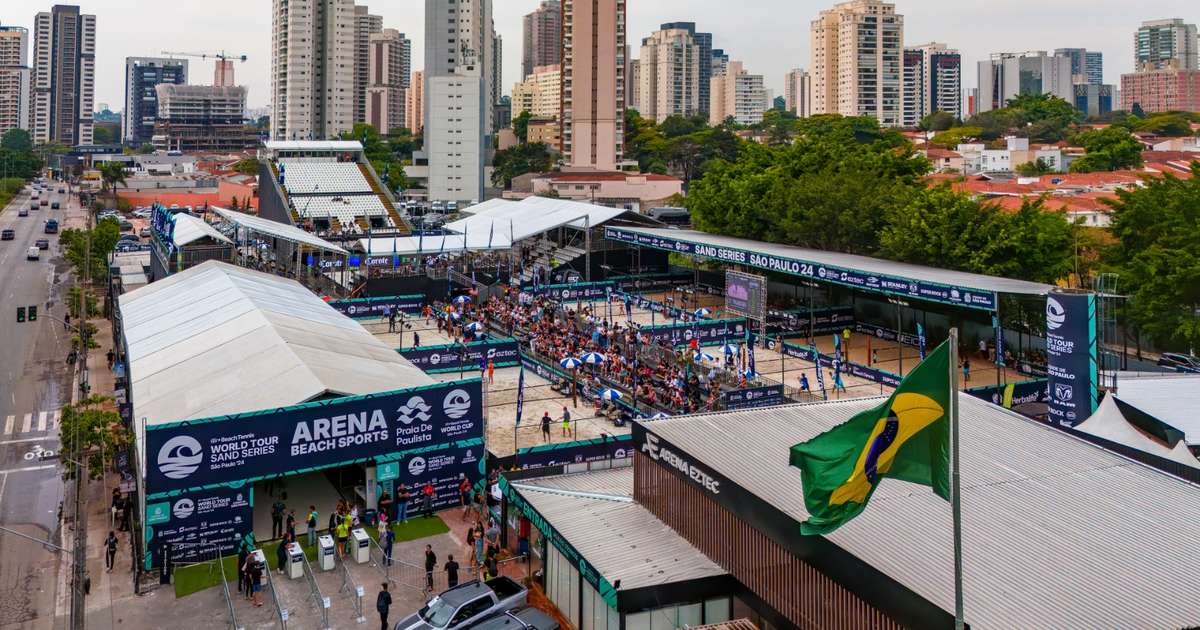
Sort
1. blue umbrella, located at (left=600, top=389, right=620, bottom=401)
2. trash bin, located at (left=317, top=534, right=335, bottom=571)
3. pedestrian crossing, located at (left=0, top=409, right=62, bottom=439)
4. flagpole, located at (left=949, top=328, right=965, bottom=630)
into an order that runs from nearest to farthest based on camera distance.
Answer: flagpole, located at (left=949, top=328, right=965, bottom=630)
trash bin, located at (left=317, top=534, right=335, bottom=571)
pedestrian crossing, located at (left=0, top=409, right=62, bottom=439)
blue umbrella, located at (left=600, top=389, right=620, bottom=401)

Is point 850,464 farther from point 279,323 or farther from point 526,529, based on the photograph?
point 279,323

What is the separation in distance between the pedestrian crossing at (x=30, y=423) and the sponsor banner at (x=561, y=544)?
18863 mm

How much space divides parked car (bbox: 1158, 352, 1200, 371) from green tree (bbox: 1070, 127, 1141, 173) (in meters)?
64.4

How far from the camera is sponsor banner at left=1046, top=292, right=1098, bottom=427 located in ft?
86.3

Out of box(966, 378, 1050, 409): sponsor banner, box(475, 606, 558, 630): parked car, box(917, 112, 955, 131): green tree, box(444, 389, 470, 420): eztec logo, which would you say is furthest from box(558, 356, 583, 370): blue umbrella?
box(917, 112, 955, 131): green tree

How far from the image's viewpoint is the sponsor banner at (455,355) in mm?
39688

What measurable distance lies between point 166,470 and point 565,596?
9350 millimetres

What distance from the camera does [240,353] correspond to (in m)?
27.3

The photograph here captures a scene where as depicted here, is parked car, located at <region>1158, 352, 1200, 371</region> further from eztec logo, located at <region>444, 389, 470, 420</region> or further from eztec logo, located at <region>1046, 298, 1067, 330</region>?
eztec logo, located at <region>444, 389, 470, 420</region>

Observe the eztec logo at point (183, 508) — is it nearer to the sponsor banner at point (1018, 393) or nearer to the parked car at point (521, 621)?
the parked car at point (521, 621)

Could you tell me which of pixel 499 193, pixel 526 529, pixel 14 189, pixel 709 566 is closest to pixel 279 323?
pixel 526 529

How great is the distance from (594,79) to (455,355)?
9399cm

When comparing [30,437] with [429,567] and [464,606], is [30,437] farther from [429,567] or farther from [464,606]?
[464,606]

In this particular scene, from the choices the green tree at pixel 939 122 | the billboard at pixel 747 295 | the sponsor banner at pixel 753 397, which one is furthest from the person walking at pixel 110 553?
the green tree at pixel 939 122
